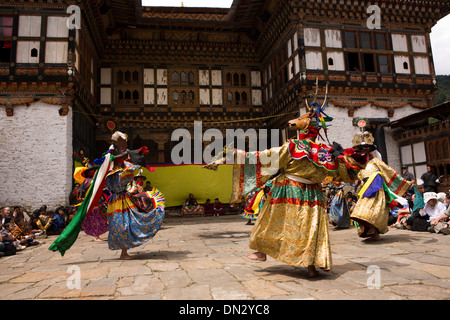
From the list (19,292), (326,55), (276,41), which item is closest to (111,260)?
(19,292)

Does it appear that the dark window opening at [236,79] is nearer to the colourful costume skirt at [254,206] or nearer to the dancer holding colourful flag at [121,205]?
the colourful costume skirt at [254,206]

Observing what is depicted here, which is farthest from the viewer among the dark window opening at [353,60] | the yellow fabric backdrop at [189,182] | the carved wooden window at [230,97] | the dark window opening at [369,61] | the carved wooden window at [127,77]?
the carved wooden window at [230,97]

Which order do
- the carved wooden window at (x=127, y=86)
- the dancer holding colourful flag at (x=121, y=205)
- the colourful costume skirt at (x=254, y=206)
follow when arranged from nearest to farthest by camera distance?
the dancer holding colourful flag at (x=121, y=205) < the colourful costume skirt at (x=254, y=206) < the carved wooden window at (x=127, y=86)

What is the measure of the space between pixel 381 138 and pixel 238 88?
768 centimetres

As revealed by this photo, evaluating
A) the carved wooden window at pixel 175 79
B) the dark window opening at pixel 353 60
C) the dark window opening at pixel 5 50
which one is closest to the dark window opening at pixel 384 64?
the dark window opening at pixel 353 60

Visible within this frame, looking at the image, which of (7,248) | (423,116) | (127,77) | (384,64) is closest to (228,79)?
(127,77)

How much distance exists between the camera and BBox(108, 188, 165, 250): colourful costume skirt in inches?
189

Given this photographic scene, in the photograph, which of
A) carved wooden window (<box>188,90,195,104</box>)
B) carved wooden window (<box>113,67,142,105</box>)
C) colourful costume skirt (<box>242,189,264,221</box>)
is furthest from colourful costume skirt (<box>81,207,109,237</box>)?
carved wooden window (<box>188,90,195,104</box>)

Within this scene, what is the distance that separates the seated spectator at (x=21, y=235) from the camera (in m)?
6.96

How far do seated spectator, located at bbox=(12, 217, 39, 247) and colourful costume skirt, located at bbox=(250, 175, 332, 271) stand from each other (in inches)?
222

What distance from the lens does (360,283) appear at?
10.3ft

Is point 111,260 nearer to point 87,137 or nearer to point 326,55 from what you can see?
point 87,137

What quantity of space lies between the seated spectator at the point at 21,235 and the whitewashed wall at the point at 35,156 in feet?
12.0

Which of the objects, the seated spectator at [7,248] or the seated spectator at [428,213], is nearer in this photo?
the seated spectator at [7,248]
